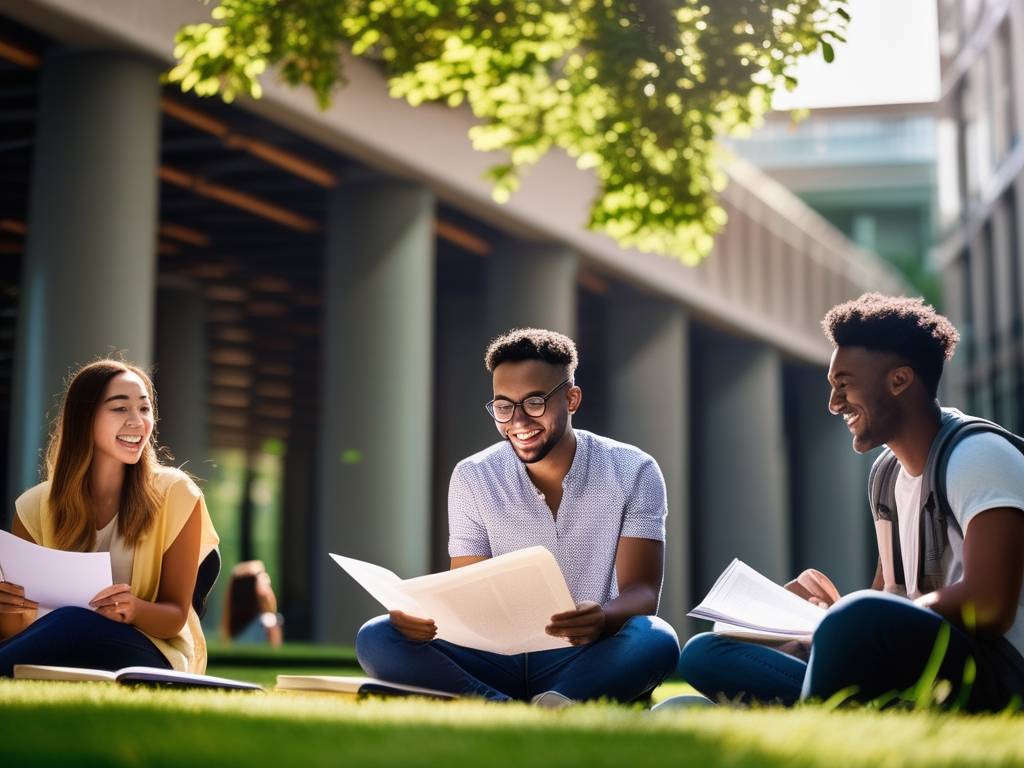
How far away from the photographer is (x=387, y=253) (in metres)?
14.7

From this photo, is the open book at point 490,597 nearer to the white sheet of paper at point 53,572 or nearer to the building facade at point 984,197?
the white sheet of paper at point 53,572

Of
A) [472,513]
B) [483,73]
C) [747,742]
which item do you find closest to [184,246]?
[483,73]

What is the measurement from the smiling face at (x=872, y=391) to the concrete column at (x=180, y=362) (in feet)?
59.1

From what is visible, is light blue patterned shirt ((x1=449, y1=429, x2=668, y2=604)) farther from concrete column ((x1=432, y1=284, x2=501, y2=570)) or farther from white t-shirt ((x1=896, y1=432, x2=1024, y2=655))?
concrete column ((x1=432, y1=284, x2=501, y2=570))

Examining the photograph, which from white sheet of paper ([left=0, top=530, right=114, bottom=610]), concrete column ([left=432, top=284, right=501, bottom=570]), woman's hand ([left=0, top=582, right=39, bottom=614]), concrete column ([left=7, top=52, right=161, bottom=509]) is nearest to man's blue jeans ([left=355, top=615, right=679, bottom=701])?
white sheet of paper ([left=0, top=530, right=114, bottom=610])

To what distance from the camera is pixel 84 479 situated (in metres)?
5.31

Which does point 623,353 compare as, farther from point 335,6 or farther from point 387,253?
point 335,6

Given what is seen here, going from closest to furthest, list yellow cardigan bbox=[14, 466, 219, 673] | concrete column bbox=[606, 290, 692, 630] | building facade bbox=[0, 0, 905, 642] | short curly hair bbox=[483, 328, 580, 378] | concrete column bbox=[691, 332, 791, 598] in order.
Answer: short curly hair bbox=[483, 328, 580, 378]
yellow cardigan bbox=[14, 466, 219, 673]
building facade bbox=[0, 0, 905, 642]
concrete column bbox=[606, 290, 692, 630]
concrete column bbox=[691, 332, 791, 598]

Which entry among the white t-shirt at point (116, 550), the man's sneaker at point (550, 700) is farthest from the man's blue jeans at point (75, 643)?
the man's sneaker at point (550, 700)

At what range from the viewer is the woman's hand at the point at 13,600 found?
484cm

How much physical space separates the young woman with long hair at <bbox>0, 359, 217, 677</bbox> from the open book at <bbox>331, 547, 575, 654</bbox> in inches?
36.1

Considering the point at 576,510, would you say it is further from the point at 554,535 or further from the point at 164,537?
the point at 164,537

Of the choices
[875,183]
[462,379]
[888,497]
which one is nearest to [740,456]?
[462,379]

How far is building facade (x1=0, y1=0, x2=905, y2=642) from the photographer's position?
1083cm
